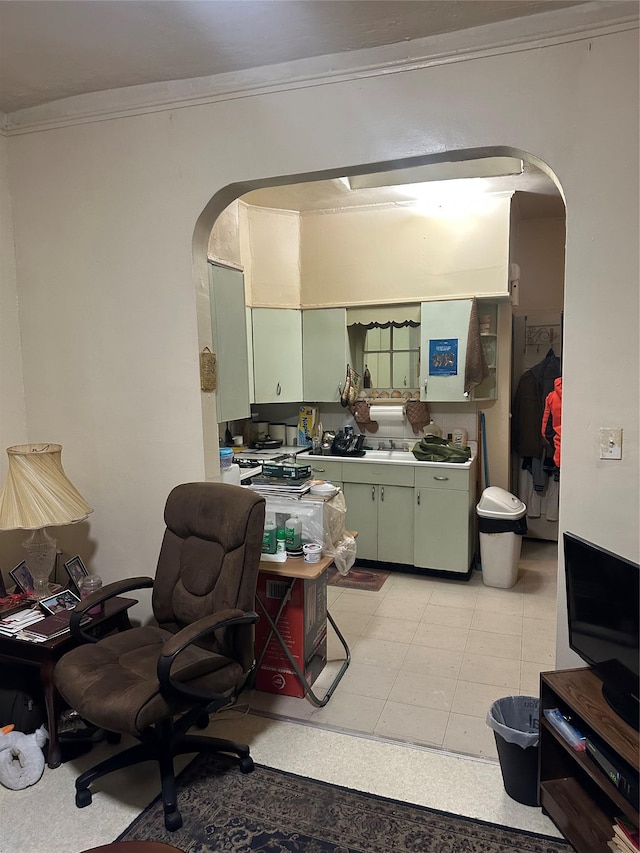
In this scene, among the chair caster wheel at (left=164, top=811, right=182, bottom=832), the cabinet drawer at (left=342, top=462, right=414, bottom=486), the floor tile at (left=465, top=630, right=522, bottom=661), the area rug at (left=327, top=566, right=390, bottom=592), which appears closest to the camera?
the chair caster wheel at (left=164, top=811, right=182, bottom=832)

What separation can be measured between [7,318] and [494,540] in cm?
335

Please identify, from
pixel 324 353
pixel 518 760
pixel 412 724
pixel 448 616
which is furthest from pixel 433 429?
pixel 518 760

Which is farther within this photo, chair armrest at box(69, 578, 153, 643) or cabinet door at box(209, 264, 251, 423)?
cabinet door at box(209, 264, 251, 423)

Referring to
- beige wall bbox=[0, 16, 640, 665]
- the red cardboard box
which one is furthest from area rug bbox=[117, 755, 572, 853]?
beige wall bbox=[0, 16, 640, 665]

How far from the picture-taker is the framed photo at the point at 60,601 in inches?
93.4

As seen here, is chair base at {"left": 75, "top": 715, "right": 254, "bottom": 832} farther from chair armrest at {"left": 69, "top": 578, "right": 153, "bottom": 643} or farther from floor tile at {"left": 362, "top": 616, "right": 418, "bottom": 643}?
floor tile at {"left": 362, "top": 616, "right": 418, "bottom": 643}

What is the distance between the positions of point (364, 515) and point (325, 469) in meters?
0.47

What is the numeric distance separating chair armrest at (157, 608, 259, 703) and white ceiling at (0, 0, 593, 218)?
2.07 meters

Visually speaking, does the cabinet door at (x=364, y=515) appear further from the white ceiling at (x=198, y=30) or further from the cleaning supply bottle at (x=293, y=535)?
the white ceiling at (x=198, y=30)

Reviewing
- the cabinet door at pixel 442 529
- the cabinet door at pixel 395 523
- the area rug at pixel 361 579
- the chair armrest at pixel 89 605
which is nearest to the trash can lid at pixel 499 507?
the cabinet door at pixel 442 529

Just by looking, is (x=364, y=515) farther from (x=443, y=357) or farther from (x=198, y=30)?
(x=198, y=30)

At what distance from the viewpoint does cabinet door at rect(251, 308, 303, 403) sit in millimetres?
4371

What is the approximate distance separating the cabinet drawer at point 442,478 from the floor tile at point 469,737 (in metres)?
1.78

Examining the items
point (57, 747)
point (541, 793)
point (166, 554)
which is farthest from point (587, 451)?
point (57, 747)
